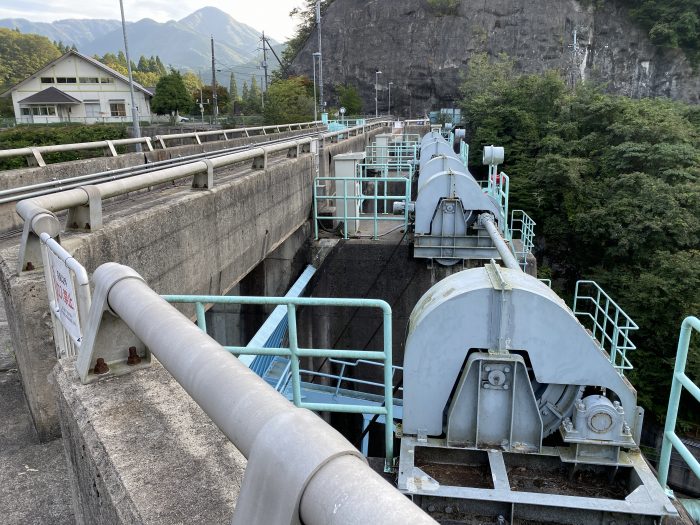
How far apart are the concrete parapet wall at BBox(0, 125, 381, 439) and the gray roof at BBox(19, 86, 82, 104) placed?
51261mm

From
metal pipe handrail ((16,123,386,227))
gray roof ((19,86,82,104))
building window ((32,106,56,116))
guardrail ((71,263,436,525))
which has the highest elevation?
gray roof ((19,86,82,104))

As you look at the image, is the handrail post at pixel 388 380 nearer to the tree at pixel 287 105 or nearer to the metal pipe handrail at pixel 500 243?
the metal pipe handrail at pixel 500 243

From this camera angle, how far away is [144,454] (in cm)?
199

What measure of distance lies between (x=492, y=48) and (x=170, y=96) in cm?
4412

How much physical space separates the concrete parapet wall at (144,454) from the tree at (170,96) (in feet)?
174

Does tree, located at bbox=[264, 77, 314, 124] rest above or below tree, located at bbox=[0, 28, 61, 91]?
below

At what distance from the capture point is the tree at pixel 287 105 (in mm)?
45938

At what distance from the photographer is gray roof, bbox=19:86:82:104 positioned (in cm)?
5159

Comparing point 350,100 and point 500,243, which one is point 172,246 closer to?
point 500,243

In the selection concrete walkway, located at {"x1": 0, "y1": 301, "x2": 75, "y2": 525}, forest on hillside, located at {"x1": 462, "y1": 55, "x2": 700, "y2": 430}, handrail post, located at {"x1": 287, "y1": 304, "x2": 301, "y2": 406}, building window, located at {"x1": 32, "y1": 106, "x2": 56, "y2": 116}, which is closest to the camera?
concrete walkway, located at {"x1": 0, "y1": 301, "x2": 75, "y2": 525}

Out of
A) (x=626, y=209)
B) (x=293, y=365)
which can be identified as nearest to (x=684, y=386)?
(x=293, y=365)

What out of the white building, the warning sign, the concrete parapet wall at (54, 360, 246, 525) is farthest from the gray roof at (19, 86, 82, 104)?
the concrete parapet wall at (54, 360, 246, 525)

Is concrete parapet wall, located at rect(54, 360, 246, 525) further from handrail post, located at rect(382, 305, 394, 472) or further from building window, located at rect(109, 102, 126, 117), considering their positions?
building window, located at rect(109, 102, 126, 117)

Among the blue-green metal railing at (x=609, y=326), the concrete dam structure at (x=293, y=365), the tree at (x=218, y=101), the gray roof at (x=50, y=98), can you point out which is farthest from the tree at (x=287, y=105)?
the concrete dam structure at (x=293, y=365)
